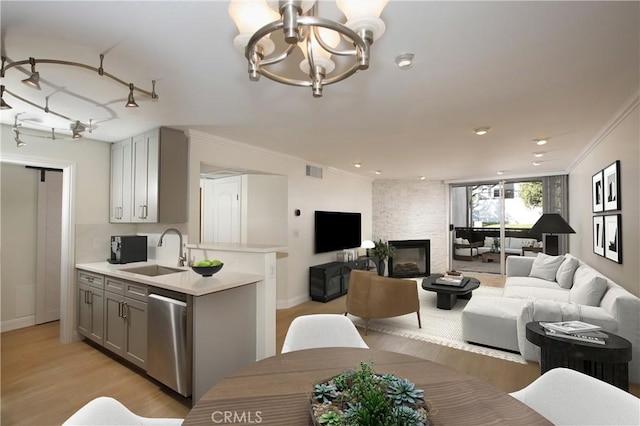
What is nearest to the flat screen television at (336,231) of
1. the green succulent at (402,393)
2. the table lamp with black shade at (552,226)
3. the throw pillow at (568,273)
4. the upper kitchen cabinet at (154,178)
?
the upper kitchen cabinet at (154,178)

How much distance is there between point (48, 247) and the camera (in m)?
4.23

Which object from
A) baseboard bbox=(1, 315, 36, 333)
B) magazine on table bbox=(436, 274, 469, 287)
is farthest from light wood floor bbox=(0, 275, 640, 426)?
magazine on table bbox=(436, 274, 469, 287)

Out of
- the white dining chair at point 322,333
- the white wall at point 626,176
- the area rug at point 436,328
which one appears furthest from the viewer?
the area rug at point 436,328

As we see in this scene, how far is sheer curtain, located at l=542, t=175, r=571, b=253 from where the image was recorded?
251 inches

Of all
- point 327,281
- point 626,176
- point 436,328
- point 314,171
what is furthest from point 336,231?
point 626,176

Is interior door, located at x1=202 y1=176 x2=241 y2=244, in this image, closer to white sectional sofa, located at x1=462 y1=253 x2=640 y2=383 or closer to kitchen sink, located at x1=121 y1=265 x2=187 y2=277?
kitchen sink, located at x1=121 y1=265 x2=187 y2=277

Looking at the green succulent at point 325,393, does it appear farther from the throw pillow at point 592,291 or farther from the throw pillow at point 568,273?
the throw pillow at point 568,273

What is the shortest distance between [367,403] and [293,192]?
4.27 meters

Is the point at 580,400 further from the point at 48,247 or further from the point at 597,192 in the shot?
the point at 48,247

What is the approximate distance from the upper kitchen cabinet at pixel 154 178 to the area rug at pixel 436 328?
2843 mm

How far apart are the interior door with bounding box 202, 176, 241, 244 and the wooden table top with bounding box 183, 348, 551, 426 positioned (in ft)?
12.2

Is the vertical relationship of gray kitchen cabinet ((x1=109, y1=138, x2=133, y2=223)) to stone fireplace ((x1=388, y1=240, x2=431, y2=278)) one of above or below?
above

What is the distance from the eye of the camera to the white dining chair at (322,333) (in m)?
1.84

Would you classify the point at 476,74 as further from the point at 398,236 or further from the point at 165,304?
the point at 398,236
